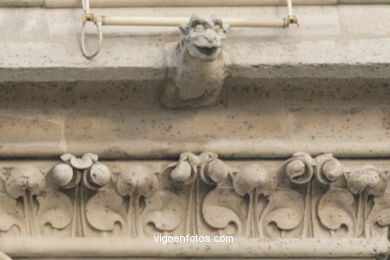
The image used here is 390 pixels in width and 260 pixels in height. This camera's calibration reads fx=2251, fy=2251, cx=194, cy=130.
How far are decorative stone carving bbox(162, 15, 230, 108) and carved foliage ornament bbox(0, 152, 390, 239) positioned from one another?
5.9 inches

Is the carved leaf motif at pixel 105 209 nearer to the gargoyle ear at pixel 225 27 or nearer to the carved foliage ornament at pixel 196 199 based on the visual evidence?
the carved foliage ornament at pixel 196 199

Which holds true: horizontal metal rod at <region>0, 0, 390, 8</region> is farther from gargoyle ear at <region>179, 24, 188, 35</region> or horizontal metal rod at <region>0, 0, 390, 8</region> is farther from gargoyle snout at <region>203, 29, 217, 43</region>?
gargoyle snout at <region>203, 29, 217, 43</region>

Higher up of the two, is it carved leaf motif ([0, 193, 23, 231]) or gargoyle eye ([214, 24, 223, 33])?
gargoyle eye ([214, 24, 223, 33])

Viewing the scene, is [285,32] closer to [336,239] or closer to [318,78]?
[318,78]

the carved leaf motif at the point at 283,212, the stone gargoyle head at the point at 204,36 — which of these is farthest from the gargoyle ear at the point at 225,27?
the carved leaf motif at the point at 283,212

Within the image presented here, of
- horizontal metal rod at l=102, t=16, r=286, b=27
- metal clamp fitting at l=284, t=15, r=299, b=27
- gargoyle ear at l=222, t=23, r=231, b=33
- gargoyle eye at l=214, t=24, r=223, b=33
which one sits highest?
metal clamp fitting at l=284, t=15, r=299, b=27

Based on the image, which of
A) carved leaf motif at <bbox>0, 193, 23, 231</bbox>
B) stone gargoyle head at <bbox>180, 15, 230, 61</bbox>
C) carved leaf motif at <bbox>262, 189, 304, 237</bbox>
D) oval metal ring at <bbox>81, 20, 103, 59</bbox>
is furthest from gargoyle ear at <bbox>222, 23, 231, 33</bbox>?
carved leaf motif at <bbox>0, 193, 23, 231</bbox>

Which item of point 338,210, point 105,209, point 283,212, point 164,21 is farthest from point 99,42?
point 338,210

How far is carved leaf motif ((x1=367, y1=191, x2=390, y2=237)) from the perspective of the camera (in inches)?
223

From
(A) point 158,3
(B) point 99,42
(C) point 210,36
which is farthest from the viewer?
(A) point 158,3

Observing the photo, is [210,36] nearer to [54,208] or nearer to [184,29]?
[184,29]

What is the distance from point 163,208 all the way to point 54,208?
27 cm

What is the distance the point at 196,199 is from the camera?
18.6ft

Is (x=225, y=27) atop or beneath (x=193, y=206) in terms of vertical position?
atop
